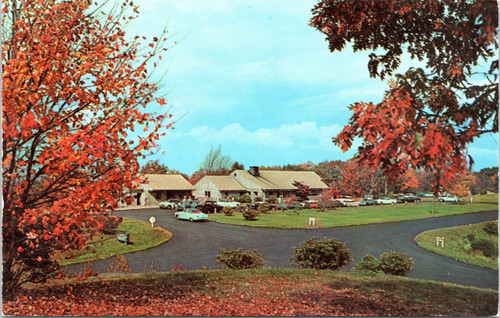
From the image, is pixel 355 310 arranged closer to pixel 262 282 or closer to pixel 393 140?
pixel 262 282

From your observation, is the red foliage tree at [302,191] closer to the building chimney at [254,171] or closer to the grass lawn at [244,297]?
the building chimney at [254,171]

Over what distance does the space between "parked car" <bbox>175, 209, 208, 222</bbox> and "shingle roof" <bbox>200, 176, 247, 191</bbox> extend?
0.64 metres

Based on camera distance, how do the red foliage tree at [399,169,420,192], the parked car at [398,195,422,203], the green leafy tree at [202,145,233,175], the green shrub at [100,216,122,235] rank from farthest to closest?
the green leafy tree at [202,145,233,175]
the parked car at [398,195,422,203]
the red foliage tree at [399,169,420,192]
the green shrub at [100,216,122,235]

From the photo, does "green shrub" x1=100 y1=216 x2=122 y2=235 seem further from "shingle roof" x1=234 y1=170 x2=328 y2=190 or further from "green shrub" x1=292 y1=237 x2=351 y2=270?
"green shrub" x1=292 y1=237 x2=351 y2=270

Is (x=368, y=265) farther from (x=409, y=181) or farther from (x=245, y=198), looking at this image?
(x=245, y=198)

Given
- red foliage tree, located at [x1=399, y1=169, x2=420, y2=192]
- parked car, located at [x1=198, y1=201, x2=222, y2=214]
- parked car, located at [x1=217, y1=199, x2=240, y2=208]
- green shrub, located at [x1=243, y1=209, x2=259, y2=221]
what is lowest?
green shrub, located at [x1=243, y1=209, x2=259, y2=221]

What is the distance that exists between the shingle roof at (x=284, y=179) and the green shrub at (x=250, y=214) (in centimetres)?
54

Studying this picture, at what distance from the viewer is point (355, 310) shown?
5.45 m

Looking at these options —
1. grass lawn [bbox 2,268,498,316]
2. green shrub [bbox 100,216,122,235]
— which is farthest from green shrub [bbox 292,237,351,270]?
green shrub [bbox 100,216,122,235]

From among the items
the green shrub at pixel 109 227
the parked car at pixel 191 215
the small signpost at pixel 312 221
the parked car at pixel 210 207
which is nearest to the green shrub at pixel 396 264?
the small signpost at pixel 312 221

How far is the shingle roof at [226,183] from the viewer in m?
7.46

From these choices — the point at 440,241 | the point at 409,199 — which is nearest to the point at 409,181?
the point at 409,199

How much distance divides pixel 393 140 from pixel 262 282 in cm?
373

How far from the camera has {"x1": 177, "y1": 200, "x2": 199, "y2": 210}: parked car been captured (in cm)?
738
